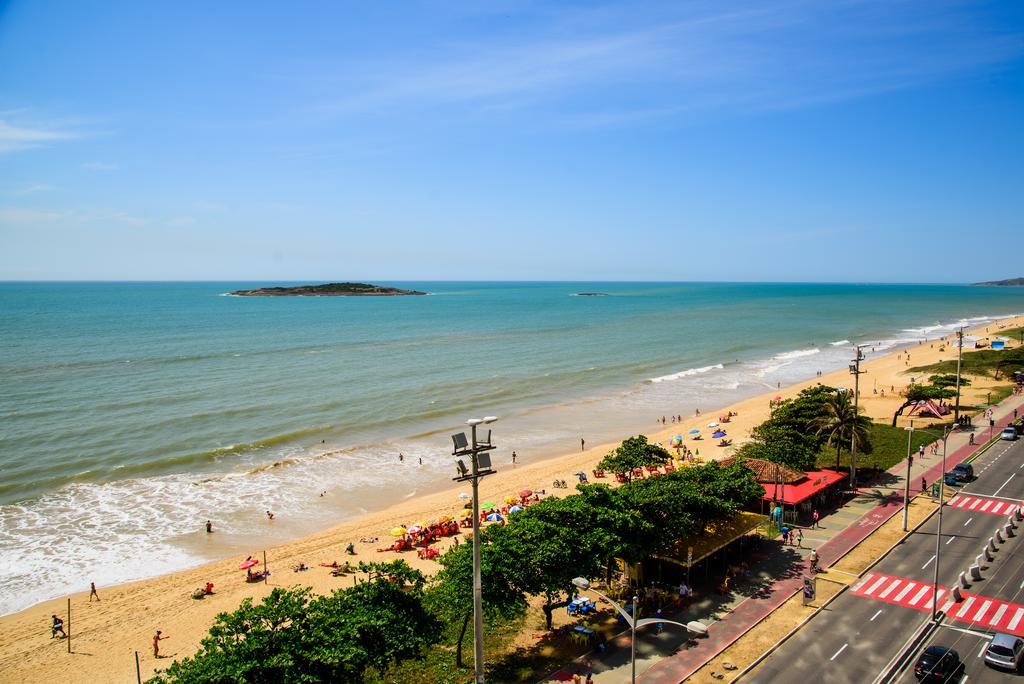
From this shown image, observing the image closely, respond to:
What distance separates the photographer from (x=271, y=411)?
5959 cm

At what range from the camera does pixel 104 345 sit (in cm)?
9669

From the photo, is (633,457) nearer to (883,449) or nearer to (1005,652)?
(1005,652)

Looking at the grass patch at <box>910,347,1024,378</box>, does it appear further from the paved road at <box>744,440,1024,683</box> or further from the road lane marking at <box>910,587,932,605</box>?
the road lane marking at <box>910,587,932,605</box>

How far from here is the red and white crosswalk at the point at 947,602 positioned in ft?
70.4

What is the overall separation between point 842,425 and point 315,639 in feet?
105

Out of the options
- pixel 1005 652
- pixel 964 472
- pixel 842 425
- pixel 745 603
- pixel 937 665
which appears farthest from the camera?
pixel 964 472

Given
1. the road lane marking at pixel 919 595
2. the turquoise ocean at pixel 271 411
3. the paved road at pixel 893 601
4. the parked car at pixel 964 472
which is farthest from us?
the parked car at pixel 964 472

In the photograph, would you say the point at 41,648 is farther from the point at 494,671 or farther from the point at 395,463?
the point at 395,463

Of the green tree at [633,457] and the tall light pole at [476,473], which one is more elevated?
the tall light pole at [476,473]

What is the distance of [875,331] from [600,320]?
6407 cm

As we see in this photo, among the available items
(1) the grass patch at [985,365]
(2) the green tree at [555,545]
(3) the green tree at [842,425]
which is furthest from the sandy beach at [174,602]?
(1) the grass patch at [985,365]

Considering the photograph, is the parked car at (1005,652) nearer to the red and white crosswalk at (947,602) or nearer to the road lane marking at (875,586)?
the red and white crosswalk at (947,602)

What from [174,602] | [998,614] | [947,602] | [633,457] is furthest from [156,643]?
[998,614]

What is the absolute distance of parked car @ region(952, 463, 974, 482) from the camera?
3622 centimetres
